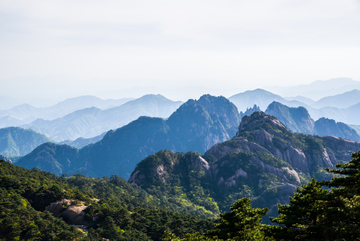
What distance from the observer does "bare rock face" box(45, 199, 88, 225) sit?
75500 millimetres

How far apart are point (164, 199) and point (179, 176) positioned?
1396 inches

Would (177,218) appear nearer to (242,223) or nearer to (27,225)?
(27,225)

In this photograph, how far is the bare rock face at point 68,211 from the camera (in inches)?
2972

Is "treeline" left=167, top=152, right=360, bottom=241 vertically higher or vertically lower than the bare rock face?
higher

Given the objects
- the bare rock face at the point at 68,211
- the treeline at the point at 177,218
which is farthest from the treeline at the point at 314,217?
the bare rock face at the point at 68,211

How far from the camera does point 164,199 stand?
5738 inches

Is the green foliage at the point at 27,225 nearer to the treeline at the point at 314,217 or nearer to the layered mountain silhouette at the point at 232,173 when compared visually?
the treeline at the point at 314,217

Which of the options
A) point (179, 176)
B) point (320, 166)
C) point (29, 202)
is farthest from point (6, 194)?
point (320, 166)

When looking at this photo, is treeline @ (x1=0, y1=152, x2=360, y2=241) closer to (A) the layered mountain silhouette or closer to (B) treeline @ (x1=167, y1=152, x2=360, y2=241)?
(B) treeline @ (x1=167, y1=152, x2=360, y2=241)

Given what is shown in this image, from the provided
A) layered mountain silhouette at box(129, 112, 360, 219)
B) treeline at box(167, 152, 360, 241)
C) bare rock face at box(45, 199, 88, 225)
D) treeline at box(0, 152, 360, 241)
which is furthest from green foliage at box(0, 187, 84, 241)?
layered mountain silhouette at box(129, 112, 360, 219)

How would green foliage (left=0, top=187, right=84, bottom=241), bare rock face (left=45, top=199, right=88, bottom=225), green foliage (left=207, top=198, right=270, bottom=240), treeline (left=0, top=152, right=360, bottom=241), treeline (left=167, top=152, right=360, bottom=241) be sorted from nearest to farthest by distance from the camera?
treeline (left=167, top=152, right=360, bottom=241) < treeline (left=0, top=152, right=360, bottom=241) < green foliage (left=207, top=198, right=270, bottom=240) < green foliage (left=0, top=187, right=84, bottom=241) < bare rock face (left=45, top=199, right=88, bottom=225)

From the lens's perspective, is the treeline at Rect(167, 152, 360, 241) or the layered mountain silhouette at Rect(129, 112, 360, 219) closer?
the treeline at Rect(167, 152, 360, 241)

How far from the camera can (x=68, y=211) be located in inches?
3017

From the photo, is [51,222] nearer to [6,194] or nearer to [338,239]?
[6,194]
